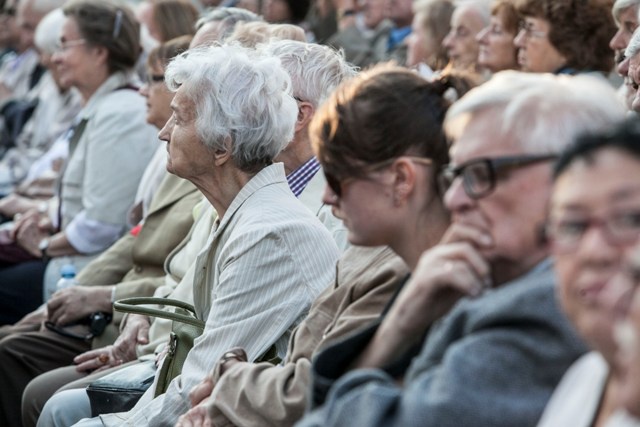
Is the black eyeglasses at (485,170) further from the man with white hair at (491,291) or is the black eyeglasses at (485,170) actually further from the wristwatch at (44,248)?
the wristwatch at (44,248)

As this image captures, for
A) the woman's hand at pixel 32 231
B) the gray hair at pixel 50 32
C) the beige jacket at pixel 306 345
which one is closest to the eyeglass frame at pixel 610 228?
the beige jacket at pixel 306 345

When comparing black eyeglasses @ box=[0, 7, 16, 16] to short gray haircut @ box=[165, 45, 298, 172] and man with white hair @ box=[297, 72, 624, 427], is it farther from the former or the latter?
man with white hair @ box=[297, 72, 624, 427]

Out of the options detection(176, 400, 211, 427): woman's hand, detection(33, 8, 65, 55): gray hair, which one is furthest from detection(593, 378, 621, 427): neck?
detection(33, 8, 65, 55): gray hair

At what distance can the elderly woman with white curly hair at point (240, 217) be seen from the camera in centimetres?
359

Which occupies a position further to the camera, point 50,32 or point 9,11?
point 9,11

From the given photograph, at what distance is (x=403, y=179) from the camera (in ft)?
9.14

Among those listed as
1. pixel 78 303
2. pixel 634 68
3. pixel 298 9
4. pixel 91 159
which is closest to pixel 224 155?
pixel 634 68

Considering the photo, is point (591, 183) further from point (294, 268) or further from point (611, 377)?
point (294, 268)

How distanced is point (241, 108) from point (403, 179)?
125 centimetres

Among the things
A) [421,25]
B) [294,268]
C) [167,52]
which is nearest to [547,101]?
[294,268]

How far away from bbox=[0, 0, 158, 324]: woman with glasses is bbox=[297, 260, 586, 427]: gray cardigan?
407cm

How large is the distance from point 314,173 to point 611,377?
95.1 inches

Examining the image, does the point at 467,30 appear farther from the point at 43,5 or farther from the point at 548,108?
the point at 43,5

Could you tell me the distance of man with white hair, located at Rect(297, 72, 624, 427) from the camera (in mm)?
2111
